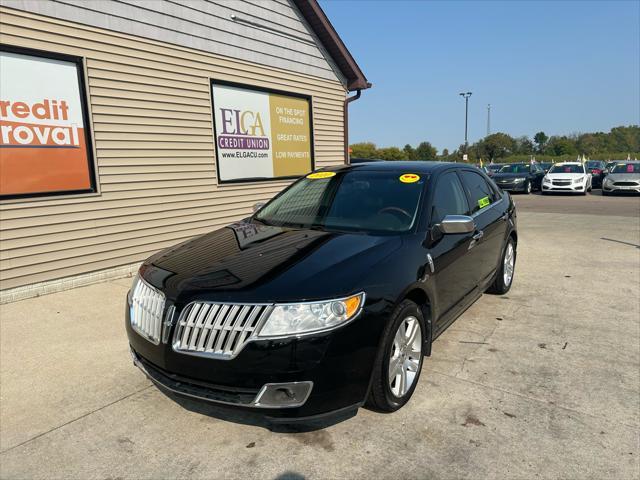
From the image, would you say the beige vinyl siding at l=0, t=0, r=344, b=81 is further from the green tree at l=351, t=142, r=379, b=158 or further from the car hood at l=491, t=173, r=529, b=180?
the green tree at l=351, t=142, r=379, b=158

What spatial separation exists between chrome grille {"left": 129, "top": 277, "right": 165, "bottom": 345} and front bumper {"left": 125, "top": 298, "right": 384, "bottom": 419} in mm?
169

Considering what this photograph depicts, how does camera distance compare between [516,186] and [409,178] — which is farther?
[516,186]

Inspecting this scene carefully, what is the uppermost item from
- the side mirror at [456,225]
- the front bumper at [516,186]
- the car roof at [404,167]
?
the car roof at [404,167]

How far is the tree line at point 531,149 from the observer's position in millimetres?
61688

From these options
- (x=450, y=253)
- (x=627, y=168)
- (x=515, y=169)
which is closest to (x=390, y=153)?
(x=515, y=169)

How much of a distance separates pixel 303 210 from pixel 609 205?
15323 millimetres

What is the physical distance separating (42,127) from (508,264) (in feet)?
18.8

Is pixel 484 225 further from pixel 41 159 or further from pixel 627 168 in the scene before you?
pixel 627 168

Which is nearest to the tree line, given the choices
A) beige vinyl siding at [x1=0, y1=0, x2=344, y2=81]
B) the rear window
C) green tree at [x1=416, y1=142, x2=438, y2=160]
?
green tree at [x1=416, y1=142, x2=438, y2=160]

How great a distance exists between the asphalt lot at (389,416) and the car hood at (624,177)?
17344mm

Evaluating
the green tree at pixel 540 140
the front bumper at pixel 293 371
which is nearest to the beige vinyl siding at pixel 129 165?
the front bumper at pixel 293 371

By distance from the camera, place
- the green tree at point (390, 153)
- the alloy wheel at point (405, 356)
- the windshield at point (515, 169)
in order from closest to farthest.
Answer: the alloy wheel at point (405, 356)
the windshield at point (515, 169)
the green tree at point (390, 153)

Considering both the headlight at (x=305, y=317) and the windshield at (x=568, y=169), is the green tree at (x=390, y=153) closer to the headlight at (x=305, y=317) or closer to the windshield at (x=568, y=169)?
the windshield at (x=568, y=169)

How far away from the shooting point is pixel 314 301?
7.54 ft
